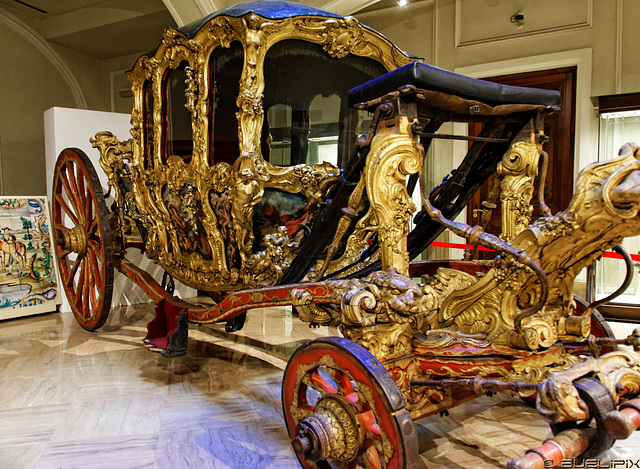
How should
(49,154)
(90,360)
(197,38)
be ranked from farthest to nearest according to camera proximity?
(49,154) < (90,360) < (197,38)

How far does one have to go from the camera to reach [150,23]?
6562mm

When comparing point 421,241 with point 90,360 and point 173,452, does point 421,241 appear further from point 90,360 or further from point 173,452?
point 90,360

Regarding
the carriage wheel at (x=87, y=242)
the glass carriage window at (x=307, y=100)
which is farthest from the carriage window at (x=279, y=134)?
the carriage wheel at (x=87, y=242)

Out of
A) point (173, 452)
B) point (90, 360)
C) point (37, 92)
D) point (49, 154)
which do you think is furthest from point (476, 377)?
point (37, 92)

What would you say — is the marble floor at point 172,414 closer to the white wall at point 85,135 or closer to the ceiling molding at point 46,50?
the white wall at point 85,135

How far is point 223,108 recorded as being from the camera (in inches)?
96.9

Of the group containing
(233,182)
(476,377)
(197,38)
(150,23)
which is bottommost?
(476,377)

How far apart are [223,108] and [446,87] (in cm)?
125

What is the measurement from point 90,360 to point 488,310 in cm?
241

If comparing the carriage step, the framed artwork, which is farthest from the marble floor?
the framed artwork

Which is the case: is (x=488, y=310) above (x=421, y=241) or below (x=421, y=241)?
below

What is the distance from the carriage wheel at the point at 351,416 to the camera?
1301mm

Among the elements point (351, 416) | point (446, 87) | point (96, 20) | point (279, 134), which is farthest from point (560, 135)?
point (96, 20)

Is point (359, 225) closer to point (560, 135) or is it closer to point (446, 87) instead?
point (446, 87)
